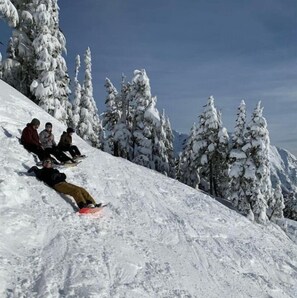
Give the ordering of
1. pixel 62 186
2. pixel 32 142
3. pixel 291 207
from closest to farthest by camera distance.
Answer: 1. pixel 62 186
2. pixel 32 142
3. pixel 291 207

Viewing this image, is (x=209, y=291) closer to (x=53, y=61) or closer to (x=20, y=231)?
(x=20, y=231)

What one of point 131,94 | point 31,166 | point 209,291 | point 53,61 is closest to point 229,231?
point 209,291

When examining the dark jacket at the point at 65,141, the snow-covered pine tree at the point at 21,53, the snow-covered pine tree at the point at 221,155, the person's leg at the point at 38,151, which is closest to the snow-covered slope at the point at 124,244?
the person's leg at the point at 38,151

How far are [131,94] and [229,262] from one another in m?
28.1

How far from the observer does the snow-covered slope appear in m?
7.42

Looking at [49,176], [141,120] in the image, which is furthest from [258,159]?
[49,176]

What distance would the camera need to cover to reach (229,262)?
33.7 feet

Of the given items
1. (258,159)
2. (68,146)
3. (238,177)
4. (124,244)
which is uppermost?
(258,159)

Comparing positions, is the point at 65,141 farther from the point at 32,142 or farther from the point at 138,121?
the point at 138,121

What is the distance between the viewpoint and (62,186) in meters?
11.0

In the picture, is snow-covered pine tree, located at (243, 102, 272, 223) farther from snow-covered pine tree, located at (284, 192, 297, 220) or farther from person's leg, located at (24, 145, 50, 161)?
snow-covered pine tree, located at (284, 192, 297, 220)

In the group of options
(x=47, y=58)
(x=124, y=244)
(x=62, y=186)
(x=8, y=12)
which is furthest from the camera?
(x=47, y=58)

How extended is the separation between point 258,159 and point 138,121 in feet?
38.5

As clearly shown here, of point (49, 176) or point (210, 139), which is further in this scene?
point (210, 139)
